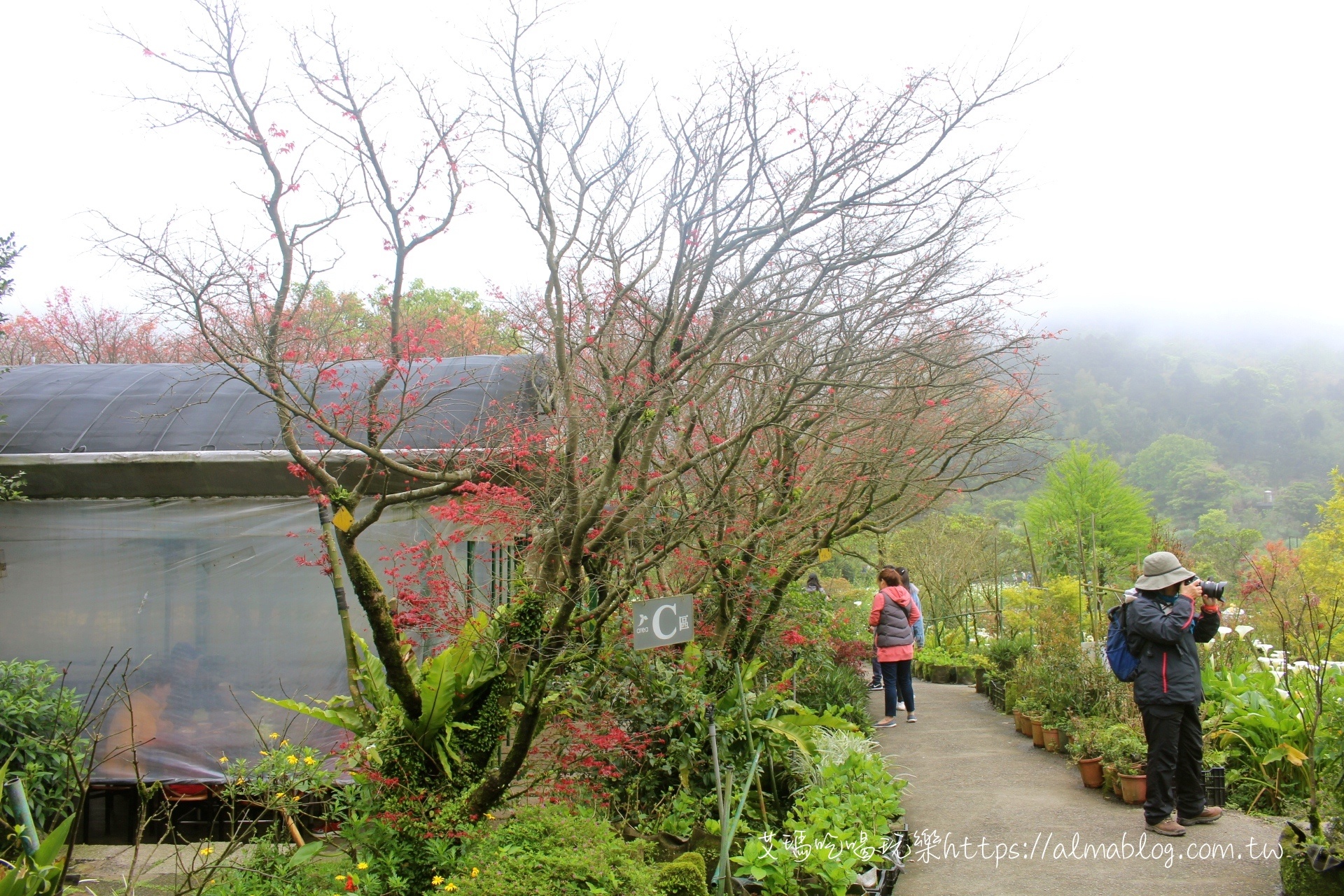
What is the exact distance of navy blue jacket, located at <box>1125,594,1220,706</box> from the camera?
183 inches

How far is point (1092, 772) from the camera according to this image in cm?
570

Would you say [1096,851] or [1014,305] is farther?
[1014,305]

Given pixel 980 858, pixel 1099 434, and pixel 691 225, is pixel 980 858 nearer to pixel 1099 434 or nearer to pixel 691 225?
pixel 691 225

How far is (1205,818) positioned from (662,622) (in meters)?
3.54

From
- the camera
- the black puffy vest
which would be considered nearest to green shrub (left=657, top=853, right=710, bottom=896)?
the camera

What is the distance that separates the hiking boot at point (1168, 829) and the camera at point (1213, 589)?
1.29 meters

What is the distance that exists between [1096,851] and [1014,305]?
4031 mm

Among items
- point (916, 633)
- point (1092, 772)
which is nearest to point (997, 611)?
point (916, 633)

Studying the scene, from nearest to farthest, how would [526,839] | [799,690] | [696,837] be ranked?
[526,839]
[696,837]
[799,690]

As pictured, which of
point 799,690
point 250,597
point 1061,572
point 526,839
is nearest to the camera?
point 526,839

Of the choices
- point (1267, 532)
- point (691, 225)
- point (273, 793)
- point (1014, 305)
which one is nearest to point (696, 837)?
point (273, 793)

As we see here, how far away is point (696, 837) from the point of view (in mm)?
4031

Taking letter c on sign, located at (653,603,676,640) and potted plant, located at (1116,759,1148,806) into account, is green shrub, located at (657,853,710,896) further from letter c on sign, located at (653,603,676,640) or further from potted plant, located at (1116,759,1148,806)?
potted plant, located at (1116,759,1148,806)

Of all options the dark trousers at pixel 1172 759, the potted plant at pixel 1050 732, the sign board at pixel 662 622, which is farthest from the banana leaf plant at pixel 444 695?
the potted plant at pixel 1050 732
